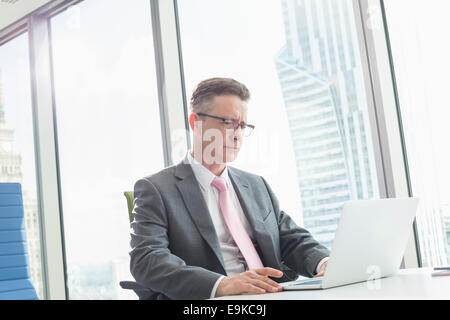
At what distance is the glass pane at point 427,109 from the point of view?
2291 mm

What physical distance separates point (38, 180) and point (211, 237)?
3.10m

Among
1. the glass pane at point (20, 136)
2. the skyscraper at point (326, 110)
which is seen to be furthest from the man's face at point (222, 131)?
the glass pane at point (20, 136)

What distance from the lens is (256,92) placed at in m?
3.00

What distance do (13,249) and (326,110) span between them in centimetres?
159

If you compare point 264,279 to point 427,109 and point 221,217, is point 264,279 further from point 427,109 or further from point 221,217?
point 427,109

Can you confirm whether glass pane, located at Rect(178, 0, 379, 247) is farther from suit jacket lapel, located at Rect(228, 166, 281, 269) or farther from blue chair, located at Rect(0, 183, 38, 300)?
blue chair, located at Rect(0, 183, 38, 300)

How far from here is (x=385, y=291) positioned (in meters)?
1.11

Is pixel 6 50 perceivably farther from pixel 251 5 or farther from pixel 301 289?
pixel 301 289

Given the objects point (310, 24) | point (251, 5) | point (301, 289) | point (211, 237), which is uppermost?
point (251, 5)

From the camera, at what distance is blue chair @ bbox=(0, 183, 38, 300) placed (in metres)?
2.23

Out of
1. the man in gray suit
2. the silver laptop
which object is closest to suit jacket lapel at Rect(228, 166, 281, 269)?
the man in gray suit

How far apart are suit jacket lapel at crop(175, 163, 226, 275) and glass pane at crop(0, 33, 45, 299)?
2.94 meters

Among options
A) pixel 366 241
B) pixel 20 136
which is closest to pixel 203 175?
pixel 366 241

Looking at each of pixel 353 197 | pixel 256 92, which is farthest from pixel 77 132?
pixel 353 197
